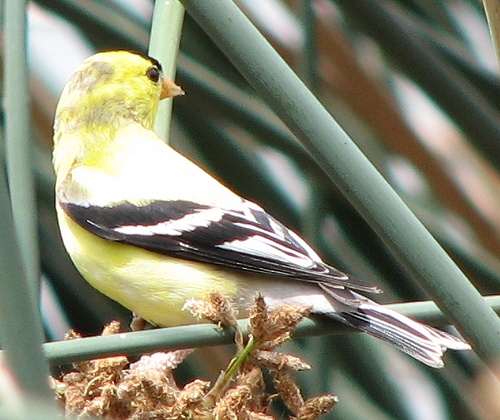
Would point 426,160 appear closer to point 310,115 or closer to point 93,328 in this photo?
point 93,328

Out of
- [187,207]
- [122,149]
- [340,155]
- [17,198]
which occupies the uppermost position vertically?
[122,149]

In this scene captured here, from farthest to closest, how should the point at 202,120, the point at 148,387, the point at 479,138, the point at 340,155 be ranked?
the point at 202,120 < the point at 479,138 < the point at 148,387 < the point at 340,155

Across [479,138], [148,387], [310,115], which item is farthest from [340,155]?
[479,138]

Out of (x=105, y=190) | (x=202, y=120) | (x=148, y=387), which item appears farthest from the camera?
(x=202, y=120)

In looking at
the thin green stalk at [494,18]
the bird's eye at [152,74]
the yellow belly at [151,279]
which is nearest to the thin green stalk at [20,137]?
the yellow belly at [151,279]

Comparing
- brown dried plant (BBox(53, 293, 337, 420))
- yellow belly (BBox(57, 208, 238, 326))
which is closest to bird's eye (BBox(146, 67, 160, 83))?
yellow belly (BBox(57, 208, 238, 326))

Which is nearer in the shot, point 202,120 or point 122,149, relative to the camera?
point 122,149

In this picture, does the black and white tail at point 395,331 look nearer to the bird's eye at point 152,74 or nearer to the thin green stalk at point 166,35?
the thin green stalk at point 166,35

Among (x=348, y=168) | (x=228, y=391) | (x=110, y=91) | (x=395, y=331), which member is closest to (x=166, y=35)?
(x=110, y=91)
